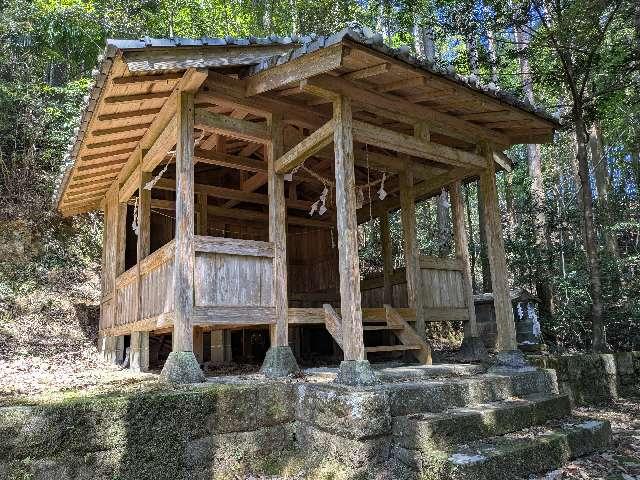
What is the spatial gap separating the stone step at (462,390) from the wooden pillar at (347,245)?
0.55 metres

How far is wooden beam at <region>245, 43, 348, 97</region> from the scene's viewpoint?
4.75 meters

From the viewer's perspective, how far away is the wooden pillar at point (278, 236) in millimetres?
6016

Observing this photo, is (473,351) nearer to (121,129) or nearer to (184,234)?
(184,234)

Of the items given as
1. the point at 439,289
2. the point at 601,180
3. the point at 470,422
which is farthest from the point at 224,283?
the point at 601,180

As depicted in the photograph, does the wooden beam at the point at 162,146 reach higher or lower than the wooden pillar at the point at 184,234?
higher

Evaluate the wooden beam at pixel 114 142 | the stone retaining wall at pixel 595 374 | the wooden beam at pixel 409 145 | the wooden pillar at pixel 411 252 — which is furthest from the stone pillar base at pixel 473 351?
the wooden beam at pixel 114 142

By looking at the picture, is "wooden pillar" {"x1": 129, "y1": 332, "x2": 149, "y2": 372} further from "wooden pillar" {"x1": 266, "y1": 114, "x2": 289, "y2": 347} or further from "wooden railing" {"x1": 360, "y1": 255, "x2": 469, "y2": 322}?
"wooden railing" {"x1": 360, "y1": 255, "x2": 469, "y2": 322}

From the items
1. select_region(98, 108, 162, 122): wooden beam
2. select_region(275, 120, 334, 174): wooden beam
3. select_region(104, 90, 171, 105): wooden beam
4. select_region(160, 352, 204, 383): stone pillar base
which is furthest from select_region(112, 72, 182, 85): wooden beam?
select_region(160, 352, 204, 383): stone pillar base

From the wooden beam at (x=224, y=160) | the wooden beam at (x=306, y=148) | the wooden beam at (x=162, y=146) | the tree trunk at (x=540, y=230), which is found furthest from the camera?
the tree trunk at (x=540, y=230)

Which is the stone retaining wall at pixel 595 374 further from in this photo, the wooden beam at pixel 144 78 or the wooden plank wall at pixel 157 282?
the wooden beam at pixel 144 78

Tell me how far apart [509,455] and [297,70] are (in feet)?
14.2

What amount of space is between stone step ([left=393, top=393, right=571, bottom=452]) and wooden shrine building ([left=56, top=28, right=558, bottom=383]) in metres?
0.66

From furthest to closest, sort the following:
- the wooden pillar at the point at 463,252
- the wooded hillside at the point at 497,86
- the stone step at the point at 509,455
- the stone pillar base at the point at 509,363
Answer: the wooded hillside at the point at 497,86, the wooden pillar at the point at 463,252, the stone pillar base at the point at 509,363, the stone step at the point at 509,455

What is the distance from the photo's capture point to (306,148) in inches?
227
